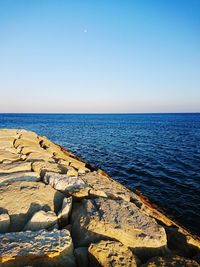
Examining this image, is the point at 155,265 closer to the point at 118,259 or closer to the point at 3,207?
the point at 118,259

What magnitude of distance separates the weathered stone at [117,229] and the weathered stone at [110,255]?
1.29 ft

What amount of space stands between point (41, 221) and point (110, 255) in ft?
5.63

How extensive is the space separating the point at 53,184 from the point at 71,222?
1750 mm

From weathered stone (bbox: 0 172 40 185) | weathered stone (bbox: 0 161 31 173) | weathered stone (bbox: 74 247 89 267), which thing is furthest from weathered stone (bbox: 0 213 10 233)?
weathered stone (bbox: 0 161 31 173)

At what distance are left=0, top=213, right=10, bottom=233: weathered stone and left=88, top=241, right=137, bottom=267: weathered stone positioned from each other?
1895 millimetres

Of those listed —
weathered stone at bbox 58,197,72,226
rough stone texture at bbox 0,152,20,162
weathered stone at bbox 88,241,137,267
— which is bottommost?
weathered stone at bbox 88,241,137,267

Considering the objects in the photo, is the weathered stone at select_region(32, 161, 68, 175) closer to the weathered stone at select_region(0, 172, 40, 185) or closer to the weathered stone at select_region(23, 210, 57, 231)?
the weathered stone at select_region(0, 172, 40, 185)

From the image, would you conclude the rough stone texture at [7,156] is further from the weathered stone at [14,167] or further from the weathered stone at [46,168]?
the weathered stone at [46,168]

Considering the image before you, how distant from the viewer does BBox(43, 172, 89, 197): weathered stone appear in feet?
20.9

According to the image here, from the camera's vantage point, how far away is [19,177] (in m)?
6.97

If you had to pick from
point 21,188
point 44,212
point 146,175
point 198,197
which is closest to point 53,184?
point 21,188

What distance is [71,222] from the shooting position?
5.25 metres

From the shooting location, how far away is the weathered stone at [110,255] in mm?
3895

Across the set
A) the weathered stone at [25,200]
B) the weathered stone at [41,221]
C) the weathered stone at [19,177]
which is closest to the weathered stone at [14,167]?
the weathered stone at [19,177]
